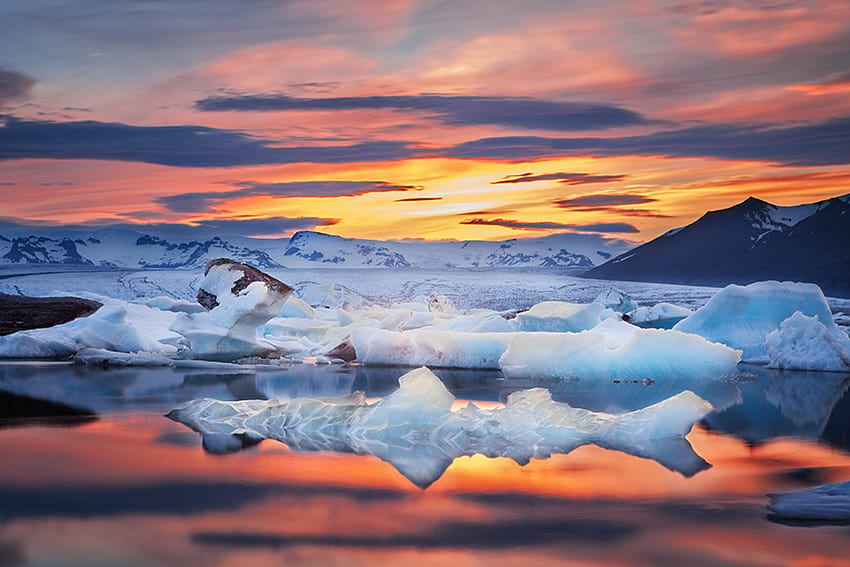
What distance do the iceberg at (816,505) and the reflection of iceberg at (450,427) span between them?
4.40 ft

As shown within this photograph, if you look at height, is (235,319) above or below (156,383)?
above

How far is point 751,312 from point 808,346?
6.25 ft

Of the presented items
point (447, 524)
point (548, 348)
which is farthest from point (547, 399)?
point (548, 348)

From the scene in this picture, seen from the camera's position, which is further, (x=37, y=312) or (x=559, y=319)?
(x=37, y=312)

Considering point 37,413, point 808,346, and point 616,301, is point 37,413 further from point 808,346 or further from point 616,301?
point 616,301

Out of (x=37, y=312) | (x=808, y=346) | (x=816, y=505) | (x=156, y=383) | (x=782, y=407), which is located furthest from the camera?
(x=37, y=312)

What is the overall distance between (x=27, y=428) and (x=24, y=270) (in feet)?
177

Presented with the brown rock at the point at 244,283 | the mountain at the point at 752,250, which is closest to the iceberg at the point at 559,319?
the brown rock at the point at 244,283

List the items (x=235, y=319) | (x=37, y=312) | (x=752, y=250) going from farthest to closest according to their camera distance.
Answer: (x=752, y=250) → (x=37, y=312) → (x=235, y=319)

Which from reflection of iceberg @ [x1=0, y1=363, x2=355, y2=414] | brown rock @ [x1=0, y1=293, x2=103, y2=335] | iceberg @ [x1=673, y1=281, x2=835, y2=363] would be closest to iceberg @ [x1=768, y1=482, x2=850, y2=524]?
reflection of iceberg @ [x1=0, y1=363, x2=355, y2=414]

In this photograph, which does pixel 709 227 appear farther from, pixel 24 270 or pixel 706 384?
pixel 706 384

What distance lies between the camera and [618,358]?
12320mm

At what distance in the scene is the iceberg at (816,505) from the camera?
4.77m

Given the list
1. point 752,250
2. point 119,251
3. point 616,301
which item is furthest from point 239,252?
point 616,301
